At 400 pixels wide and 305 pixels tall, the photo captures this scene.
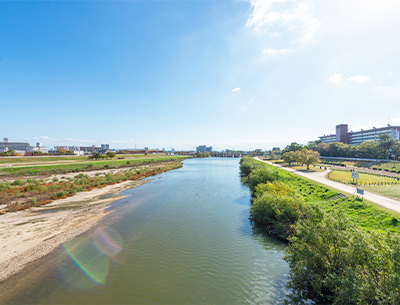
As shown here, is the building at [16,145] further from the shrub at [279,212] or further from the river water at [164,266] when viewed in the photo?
the shrub at [279,212]

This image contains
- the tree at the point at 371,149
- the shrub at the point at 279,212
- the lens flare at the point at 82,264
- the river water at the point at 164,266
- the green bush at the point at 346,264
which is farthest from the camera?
the tree at the point at 371,149

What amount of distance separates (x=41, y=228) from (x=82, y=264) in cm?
899

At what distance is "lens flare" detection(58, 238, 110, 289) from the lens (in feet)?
33.5

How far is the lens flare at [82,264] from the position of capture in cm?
1021

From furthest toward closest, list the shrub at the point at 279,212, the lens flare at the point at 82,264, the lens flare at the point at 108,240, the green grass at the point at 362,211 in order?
the shrub at the point at 279,212, the lens flare at the point at 108,240, the green grass at the point at 362,211, the lens flare at the point at 82,264

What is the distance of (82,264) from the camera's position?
11688 millimetres

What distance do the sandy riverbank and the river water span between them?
1572 millimetres

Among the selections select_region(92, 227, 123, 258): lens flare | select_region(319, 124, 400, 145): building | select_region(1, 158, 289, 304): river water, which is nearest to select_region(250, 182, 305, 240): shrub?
select_region(1, 158, 289, 304): river water

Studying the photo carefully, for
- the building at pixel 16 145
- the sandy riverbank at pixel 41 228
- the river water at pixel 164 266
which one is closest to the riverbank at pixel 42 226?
the sandy riverbank at pixel 41 228

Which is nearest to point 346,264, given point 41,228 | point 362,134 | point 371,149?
point 41,228

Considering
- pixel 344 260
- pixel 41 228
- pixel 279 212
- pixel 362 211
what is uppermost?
pixel 344 260

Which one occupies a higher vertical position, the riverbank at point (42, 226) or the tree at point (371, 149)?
the tree at point (371, 149)

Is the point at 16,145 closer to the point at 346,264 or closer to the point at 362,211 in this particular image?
the point at 346,264

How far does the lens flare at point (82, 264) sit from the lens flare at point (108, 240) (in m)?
0.43
